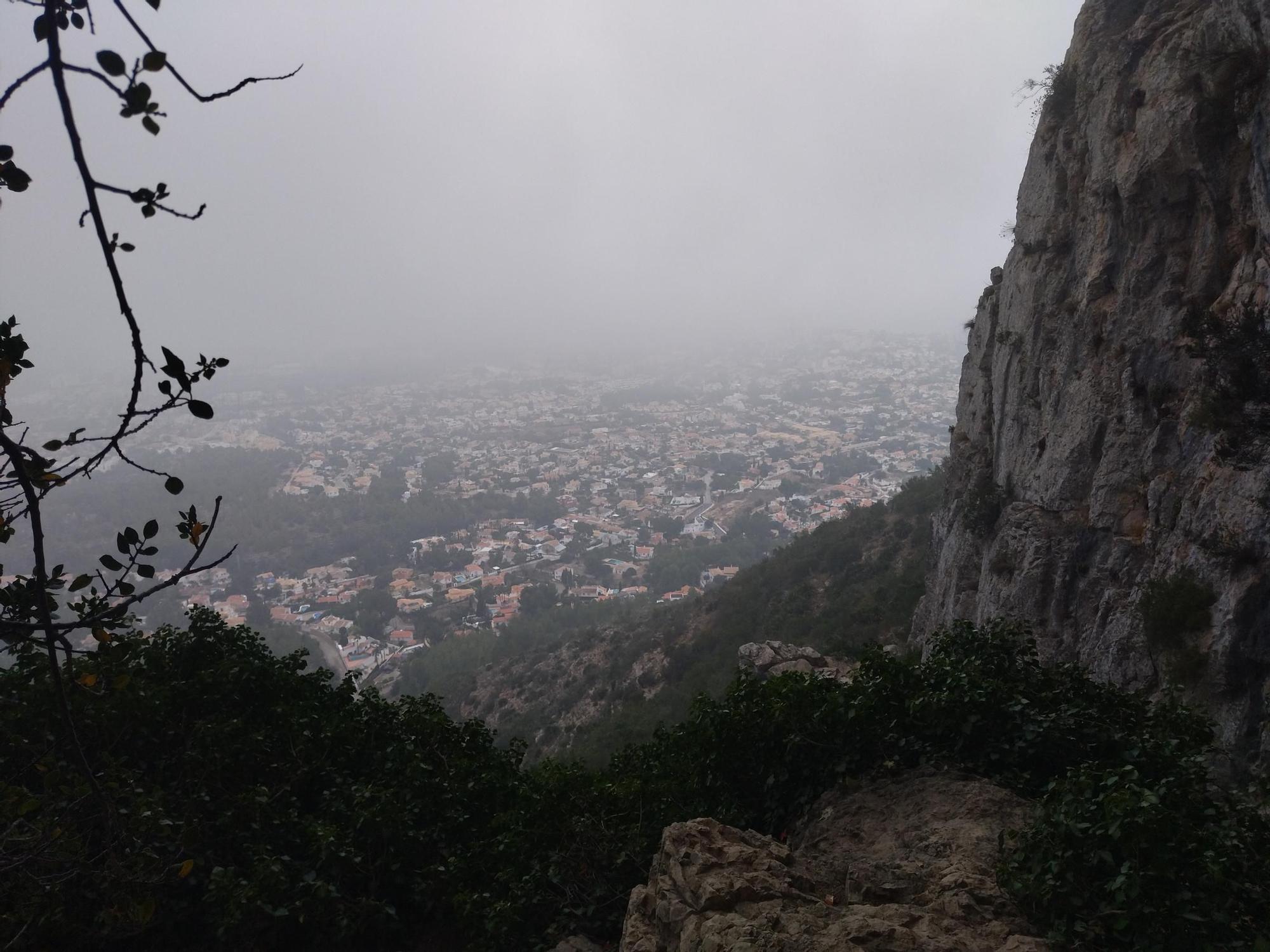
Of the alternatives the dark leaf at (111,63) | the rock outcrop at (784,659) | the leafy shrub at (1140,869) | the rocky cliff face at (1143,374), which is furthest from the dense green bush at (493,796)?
the rock outcrop at (784,659)

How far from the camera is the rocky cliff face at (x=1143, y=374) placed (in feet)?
27.2

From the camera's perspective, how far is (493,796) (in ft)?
26.4

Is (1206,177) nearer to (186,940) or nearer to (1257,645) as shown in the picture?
(1257,645)

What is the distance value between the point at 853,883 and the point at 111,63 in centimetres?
528

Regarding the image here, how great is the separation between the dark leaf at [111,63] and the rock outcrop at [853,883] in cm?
424

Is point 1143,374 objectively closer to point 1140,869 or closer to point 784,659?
point 1140,869

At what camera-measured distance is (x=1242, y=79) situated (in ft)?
29.5

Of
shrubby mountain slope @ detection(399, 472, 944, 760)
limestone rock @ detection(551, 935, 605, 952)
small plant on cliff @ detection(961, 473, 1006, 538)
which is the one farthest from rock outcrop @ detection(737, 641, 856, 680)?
limestone rock @ detection(551, 935, 605, 952)

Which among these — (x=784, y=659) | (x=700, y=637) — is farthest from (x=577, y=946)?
(x=700, y=637)

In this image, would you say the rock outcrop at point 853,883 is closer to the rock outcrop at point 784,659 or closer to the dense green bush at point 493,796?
the dense green bush at point 493,796

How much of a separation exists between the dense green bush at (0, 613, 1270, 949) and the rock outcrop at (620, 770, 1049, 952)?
0.38 metres

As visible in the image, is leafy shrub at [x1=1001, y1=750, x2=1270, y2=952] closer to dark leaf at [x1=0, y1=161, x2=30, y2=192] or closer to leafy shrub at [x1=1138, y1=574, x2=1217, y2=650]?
leafy shrub at [x1=1138, y1=574, x2=1217, y2=650]

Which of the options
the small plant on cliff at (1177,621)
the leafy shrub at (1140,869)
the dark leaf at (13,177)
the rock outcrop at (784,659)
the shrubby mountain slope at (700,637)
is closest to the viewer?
the dark leaf at (13,177)

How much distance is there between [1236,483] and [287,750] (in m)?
11.2
